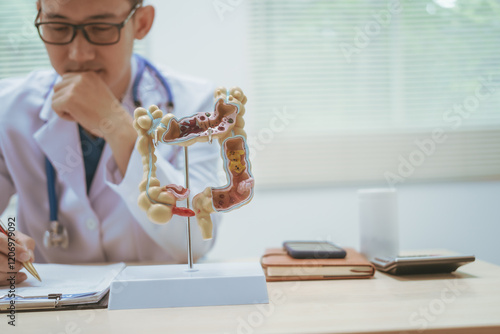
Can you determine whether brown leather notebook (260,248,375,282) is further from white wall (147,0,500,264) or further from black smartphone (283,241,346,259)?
white wall (147,0,500,264)

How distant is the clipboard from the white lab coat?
31 centimetres

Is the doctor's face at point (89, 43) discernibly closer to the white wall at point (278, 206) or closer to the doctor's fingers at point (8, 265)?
the doctor's fingers at point (8, 265)

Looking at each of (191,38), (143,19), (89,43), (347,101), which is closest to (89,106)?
(89,43)

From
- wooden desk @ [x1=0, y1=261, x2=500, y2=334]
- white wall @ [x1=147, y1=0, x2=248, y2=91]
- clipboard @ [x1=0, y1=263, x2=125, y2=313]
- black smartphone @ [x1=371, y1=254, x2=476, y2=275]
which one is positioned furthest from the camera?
white wall @ [x1=147, y1=0, x2=248, y2=91]

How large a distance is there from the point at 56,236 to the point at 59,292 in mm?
462

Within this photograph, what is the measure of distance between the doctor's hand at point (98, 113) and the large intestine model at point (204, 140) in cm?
31

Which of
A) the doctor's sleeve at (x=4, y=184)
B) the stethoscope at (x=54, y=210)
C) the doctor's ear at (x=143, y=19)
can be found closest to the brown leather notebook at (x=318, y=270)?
the stethoscope at (x=54, y=210)

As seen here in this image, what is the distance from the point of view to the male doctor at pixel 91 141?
1.11 m

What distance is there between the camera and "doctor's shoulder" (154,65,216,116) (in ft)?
4.55

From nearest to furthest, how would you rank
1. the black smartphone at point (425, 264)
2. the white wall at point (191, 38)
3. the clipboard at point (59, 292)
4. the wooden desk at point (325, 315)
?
the wooden desk at point (325, 315) < the clipboard at point (59, 292) < the black smartphone at point (425, 264) < the white wall at point (191, 38)

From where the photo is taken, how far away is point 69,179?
1221 mm

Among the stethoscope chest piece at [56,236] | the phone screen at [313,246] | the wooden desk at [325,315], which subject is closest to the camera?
the wooden desk at [325,315]

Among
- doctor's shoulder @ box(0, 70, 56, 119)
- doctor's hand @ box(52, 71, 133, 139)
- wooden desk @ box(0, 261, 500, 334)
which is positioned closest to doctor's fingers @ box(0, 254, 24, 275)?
wooden desk @ box(0, 261, 500, 334)

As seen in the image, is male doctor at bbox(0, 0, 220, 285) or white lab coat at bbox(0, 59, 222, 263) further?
white lab coat at bbox(0, 59, 222, 263)
